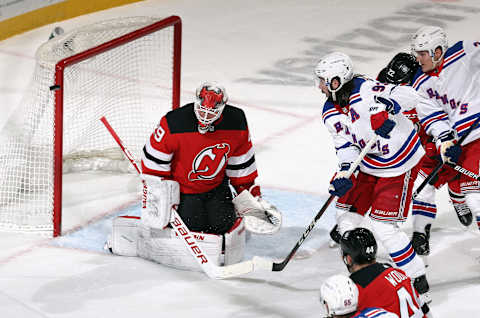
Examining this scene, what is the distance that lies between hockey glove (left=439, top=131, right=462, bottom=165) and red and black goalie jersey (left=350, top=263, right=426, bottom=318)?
4.15 feet

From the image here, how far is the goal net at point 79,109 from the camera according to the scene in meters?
4.61

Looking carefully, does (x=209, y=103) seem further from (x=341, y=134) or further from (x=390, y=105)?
(x=390, y=105)

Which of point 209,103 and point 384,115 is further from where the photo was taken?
point 209,103

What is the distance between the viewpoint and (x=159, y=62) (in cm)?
561

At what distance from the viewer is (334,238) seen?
4.37m

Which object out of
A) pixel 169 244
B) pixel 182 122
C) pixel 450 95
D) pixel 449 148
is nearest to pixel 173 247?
pixel 169 244

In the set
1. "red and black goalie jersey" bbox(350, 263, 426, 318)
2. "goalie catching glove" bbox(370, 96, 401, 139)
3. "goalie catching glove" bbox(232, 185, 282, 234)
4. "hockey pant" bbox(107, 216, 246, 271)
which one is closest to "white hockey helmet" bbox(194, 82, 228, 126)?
"goalie catching glove" bbox(232, 185, 282, 234)

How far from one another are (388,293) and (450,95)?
5.17 feet

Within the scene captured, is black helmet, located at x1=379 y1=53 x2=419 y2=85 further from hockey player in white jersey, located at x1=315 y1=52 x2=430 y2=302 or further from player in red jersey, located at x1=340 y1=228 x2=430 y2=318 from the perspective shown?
player in red jersey, located at x1=340 y1=228 x2=430 y2=318

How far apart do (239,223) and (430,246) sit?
93 centimetres

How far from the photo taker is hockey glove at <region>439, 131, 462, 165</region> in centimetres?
409

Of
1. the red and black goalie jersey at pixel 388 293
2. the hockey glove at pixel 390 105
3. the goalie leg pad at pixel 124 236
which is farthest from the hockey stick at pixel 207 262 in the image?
the red and black goalie jersey at pixel 388 293

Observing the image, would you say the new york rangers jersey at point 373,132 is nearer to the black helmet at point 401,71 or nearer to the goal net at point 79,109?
the black helmet at point 401,71

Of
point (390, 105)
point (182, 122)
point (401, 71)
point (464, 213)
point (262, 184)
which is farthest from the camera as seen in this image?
point (262, 184)
